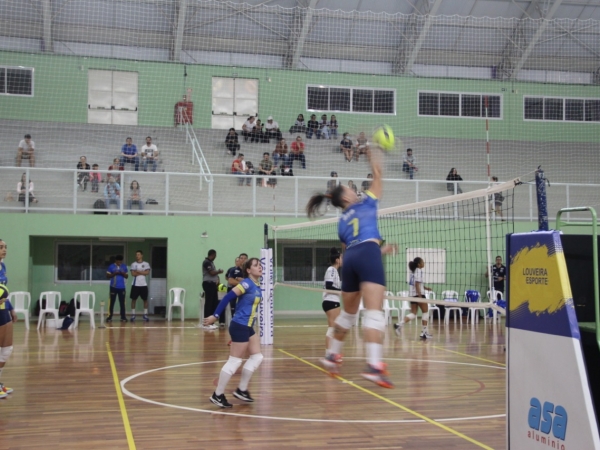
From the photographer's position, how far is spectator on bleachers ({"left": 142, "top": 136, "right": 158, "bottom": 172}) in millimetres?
23500

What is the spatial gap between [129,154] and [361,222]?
770 inches

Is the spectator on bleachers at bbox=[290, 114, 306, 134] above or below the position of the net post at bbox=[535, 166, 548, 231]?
above

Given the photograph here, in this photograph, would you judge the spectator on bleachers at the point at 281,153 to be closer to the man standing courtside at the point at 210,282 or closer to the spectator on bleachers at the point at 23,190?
the man standing courtside at the point at 210,282

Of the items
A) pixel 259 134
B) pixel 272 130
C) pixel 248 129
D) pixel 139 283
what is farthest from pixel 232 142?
pixel 139 283

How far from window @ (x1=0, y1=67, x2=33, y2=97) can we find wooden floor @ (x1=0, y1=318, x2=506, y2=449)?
48.3 ft

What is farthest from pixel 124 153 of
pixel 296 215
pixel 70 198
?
pixel 296 215

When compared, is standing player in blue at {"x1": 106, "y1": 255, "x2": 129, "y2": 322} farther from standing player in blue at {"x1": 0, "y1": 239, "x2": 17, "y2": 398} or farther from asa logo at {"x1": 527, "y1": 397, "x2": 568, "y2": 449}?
asa logo at {"x1": 527, "y1": 397, "x2": 568, "y2": 449}

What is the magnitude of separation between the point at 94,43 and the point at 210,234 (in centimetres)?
1135

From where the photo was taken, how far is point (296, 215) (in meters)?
22.5

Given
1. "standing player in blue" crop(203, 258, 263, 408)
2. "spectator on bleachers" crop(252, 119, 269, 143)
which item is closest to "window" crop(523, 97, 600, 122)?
"spectator on bleachers" crop(252, 119, 269, 143)

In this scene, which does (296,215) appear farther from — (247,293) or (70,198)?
(247,293)

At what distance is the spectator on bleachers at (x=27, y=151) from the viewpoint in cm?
2388

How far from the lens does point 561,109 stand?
3175 cm

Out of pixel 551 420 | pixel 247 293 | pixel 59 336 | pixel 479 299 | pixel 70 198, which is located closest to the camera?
pixel 551 420
